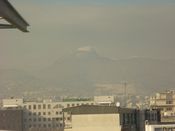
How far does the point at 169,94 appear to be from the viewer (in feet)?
507

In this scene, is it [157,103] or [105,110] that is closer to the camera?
[105,110]

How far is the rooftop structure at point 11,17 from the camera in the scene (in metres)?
18.2

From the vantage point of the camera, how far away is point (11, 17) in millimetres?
19438

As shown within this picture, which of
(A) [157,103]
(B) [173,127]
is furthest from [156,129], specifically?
(A) [157,103]

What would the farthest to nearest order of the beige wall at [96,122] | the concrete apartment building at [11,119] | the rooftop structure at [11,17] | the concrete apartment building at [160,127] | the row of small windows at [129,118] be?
the concrete apartment building at [11,119], the row of small windows at [129,118], the beige wall at [96,122], the concrete apartment building at [160,127], the rooftop structure at [11,17]

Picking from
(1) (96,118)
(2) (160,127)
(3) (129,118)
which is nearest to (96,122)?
(1) (96,118)

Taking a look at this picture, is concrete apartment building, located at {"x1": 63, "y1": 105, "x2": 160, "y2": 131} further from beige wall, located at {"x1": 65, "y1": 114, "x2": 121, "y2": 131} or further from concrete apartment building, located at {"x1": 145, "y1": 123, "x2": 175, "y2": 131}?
concrete apartment building, located at {"x1": 145, "y1": 123, "x2": 175, "y2": 131}

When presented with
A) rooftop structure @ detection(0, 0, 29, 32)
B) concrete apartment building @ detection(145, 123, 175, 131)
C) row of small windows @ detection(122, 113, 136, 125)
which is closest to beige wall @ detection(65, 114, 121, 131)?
row of small windows @ detection(122, 113, 136, 125)

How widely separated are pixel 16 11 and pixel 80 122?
49323 millimetres

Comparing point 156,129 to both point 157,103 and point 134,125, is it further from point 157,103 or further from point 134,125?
point 157,103

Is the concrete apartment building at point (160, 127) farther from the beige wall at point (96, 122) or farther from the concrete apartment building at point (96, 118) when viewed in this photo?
the beige wall at point (96, 122)

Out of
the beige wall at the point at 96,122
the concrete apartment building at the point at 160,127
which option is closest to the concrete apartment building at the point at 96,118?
the beige wall at the point at 96,122

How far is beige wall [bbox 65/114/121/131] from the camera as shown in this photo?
6812 cm

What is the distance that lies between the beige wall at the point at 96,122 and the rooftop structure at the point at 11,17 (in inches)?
1825
